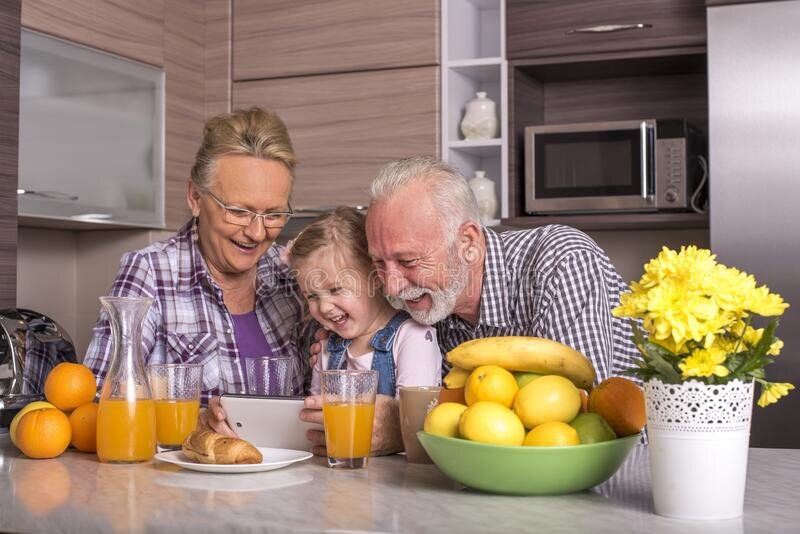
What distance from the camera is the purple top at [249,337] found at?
7.07ft

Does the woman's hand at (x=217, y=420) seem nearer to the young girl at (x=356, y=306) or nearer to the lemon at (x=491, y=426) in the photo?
the young girl at (x=356, y=306)

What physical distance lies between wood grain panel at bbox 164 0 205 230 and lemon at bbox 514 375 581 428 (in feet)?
7.93

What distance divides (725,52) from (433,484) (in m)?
2.04

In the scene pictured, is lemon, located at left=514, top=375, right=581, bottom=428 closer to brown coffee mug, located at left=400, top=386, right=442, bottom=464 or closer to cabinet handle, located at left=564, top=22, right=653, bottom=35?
brown coffee mug, located at left=400, top=386, right=442, bottom=464

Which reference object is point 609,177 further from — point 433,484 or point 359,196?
point 433,484

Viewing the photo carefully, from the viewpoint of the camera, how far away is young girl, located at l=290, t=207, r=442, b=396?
6.21 ft

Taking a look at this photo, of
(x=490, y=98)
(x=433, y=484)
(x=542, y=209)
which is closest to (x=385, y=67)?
(x=490, y=98)

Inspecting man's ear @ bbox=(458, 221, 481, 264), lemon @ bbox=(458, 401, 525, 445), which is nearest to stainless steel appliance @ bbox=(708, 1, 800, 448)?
man's ear @ bbox=(458, 221, 481, 264)

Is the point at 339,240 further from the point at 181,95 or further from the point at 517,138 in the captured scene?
the point at 181,95

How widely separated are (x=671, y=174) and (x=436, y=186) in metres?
1.47

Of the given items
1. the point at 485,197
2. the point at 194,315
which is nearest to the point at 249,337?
the point at 194,315

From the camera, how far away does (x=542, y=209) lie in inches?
125

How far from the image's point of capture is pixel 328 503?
3.74 feet

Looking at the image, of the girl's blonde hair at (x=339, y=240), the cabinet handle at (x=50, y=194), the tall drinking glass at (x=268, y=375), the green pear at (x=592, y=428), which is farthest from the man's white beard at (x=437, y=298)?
the cabinet handle at (x=50, y=194)
